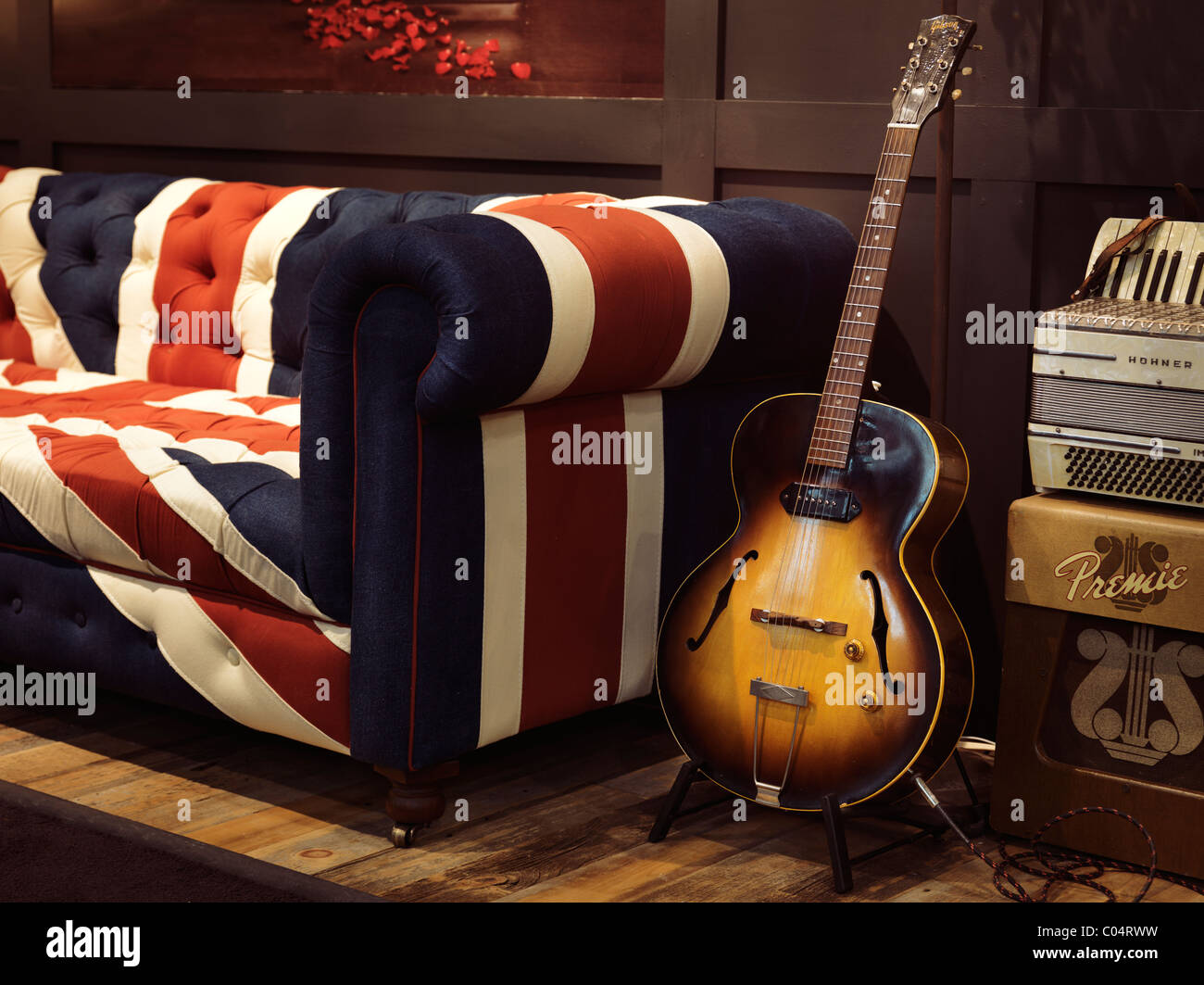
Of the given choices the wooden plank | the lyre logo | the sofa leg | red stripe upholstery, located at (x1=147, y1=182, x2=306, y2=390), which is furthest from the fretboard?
red stripe upholstery, located at (x1=147, y1=182, x2=306, y2=390)

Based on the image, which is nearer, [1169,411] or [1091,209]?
[1169,411]

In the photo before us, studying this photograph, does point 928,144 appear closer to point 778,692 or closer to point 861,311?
point 861,311

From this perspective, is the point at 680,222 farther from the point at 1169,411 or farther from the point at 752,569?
the point at 1169,411

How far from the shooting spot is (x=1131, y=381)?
2141mm

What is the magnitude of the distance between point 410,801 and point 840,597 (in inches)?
26.6

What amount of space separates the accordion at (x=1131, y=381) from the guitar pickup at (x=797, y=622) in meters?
0.40

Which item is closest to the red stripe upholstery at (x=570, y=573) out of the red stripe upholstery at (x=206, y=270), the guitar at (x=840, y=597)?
the guitar at (x=840, y=597)

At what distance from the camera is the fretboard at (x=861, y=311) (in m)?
2.19

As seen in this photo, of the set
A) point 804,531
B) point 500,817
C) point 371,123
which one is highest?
point 371,123

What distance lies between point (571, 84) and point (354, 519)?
53.2 inches

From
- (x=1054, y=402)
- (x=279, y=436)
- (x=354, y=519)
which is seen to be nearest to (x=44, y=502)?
(x=279, y=436)

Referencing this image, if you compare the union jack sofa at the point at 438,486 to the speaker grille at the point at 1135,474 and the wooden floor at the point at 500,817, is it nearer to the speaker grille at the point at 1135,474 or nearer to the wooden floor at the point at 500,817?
the wooden floor at the point at 500,817

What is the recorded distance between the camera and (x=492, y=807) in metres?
2.37

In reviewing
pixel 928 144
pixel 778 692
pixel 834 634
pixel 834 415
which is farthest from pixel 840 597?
pixel 928 144
